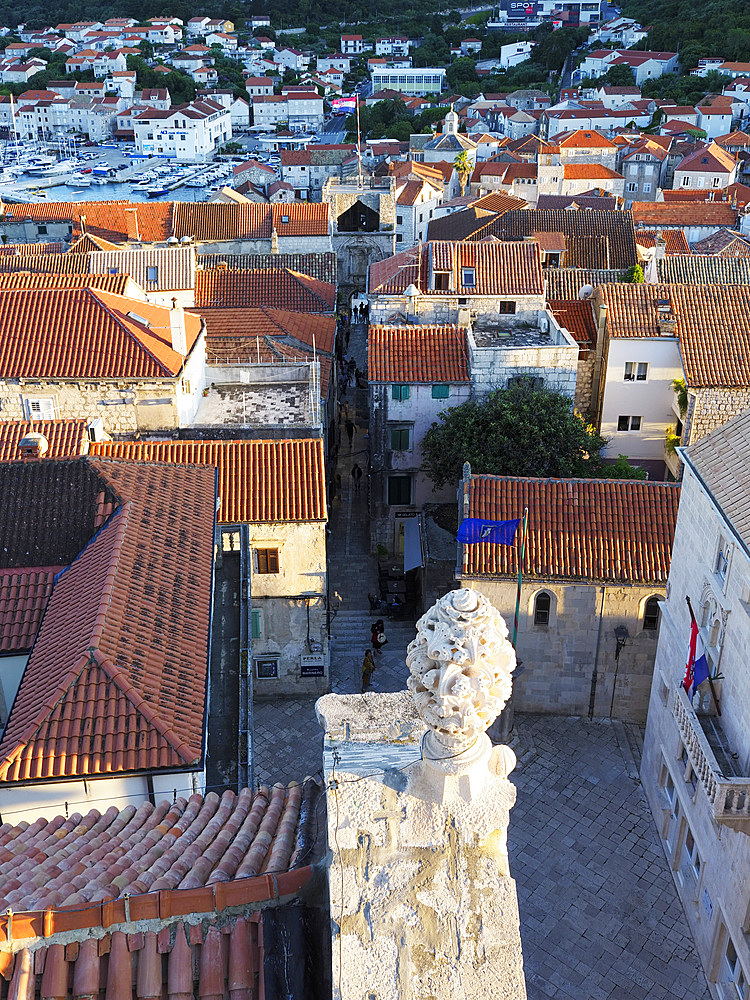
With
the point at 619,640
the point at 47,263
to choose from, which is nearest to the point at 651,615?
the point at 619,640

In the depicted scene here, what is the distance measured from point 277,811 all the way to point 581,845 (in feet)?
42.4

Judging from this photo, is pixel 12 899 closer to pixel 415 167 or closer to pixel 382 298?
pixel 382 298

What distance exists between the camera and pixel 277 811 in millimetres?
10312

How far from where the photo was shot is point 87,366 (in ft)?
98.5

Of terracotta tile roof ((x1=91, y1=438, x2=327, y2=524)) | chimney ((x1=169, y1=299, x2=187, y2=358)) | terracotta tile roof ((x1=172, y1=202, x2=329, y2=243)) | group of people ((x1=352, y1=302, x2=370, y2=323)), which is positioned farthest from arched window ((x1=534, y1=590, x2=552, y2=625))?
terracotta tile roof ((x1=172, y1=202, x2=329, y2=243))

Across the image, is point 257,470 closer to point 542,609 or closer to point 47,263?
point 542,609

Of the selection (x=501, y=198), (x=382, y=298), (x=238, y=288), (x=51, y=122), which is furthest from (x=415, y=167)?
(x=51, y=122)

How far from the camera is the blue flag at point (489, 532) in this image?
78.2 feet

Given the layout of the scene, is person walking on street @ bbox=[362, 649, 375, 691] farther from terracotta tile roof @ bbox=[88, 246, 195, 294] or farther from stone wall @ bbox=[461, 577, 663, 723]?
terracotta tile roof @ bbox=[88, 246, 195, 294]

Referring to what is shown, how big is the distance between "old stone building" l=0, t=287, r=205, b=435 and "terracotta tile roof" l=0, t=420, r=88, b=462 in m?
2.64

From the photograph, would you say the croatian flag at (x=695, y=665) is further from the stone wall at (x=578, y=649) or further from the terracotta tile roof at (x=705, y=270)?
the terracotta tile roof at (x=705, y=270)

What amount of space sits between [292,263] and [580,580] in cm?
3918

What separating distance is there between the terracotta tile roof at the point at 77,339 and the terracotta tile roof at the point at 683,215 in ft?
171

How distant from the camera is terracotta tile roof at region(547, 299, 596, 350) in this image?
39625 mm
